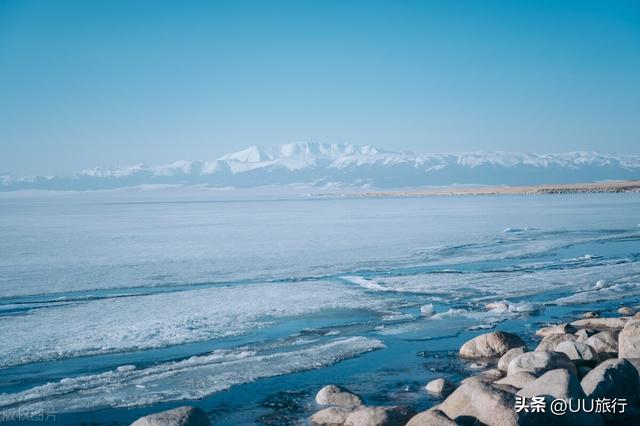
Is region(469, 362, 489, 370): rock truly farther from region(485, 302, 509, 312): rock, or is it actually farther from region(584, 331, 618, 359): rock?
region(485, 302, 509, 312): rock

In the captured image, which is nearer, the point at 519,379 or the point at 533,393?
the point at 533,393

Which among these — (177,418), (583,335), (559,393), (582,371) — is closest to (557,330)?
(583,335)

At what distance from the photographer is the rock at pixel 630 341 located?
830 cm

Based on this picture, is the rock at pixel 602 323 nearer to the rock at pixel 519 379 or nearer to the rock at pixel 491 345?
the rock at pixel 491 345

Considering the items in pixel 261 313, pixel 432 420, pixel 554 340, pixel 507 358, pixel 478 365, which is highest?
pixel 432 420

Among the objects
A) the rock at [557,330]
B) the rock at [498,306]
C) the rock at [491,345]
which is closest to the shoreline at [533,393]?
the rock at [491,345]

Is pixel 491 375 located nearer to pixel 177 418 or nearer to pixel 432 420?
pixel 432 420

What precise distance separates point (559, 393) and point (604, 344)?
3.41 meters

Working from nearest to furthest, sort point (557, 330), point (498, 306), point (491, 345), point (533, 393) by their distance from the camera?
point (533, 393)
point (491, 345)
point (557, 330)
point (498, 306)

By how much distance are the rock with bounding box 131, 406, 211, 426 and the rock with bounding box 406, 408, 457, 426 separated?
2164 millimetres

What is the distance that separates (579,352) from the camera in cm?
839

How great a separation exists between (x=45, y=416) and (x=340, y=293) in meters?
8.28

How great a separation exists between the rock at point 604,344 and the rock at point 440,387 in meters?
Result: 2.72

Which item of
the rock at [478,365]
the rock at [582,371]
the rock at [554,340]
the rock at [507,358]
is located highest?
the rock at [554,340]
